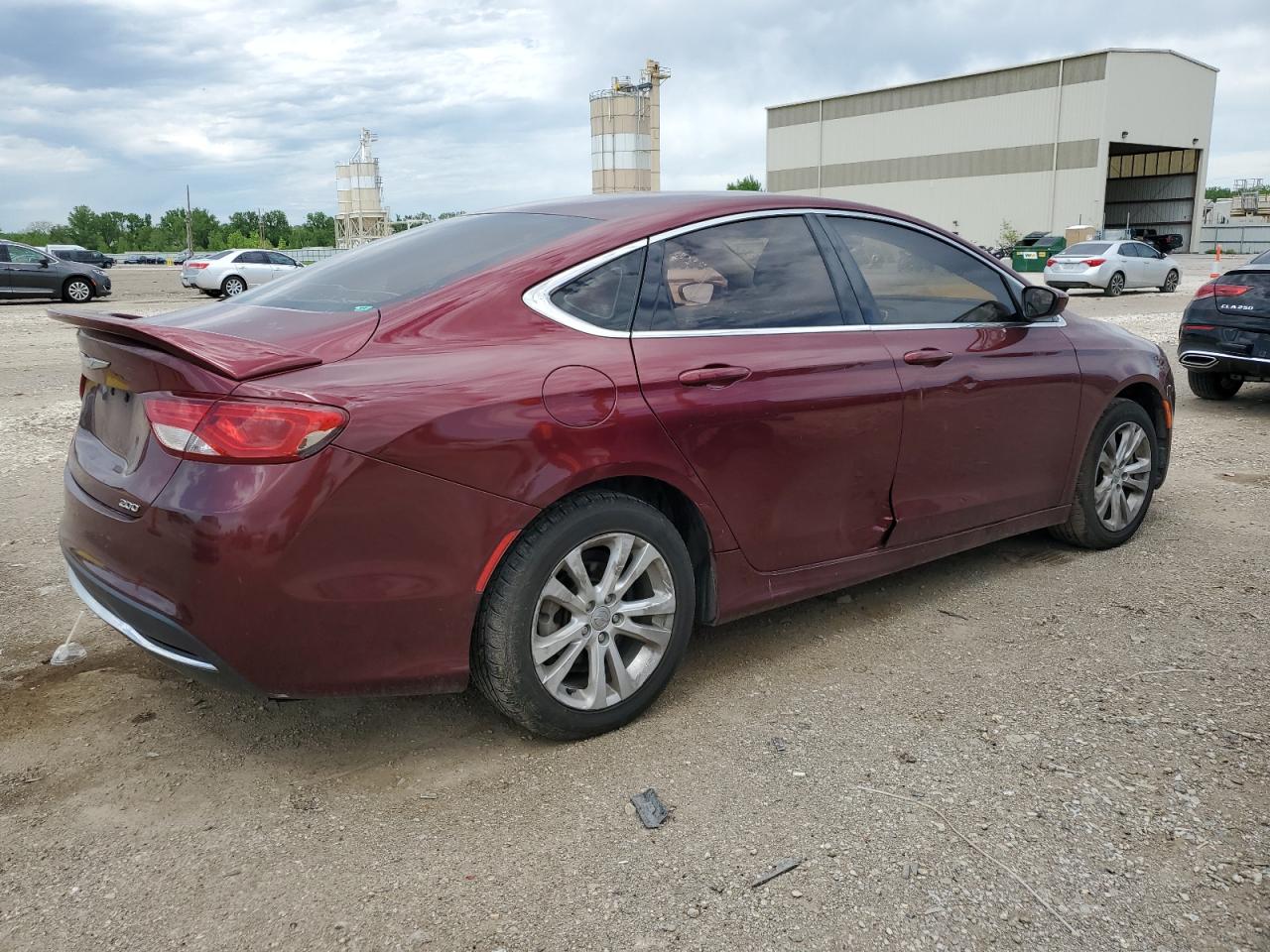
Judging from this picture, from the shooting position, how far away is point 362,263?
3.54 metres

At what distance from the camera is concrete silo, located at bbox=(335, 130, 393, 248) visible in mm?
115312

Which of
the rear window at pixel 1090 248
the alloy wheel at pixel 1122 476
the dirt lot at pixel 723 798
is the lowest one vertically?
the dirt lot at pixel 723 798

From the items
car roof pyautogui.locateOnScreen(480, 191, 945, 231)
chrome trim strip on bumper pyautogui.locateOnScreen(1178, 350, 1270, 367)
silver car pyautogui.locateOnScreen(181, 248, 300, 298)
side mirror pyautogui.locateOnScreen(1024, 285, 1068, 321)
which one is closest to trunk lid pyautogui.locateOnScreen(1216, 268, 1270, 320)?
chrome trim strip on bumper pyautogui.locateOnScreen(1178, 350, 1270, 367)

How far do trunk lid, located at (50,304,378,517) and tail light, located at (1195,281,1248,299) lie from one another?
831cm

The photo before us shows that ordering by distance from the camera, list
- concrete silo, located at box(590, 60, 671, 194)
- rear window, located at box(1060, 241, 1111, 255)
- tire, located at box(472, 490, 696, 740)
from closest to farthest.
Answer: tire, located at box(472, 490, 696, 740)
rear window, located at box(1060, 241, 1111, 255)
concrete silo, located at box(590, 60, 671, 194)

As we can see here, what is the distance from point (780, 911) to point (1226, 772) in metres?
1.48

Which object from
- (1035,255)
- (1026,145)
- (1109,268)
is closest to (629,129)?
(1026,145)

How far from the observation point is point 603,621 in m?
3.09

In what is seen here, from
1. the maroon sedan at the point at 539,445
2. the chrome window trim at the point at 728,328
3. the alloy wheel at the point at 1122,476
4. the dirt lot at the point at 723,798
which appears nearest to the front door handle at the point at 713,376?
the maroon sedan at the point at 539,445

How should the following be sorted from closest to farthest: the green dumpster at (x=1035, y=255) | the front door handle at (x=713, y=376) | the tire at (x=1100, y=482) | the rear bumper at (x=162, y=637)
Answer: the rear bumper at (x=162, y=637) < the front door handle at (x=713, y=376) < the tire at (x=1100, y=482) < the green dumpster at (x=1035, y=255)

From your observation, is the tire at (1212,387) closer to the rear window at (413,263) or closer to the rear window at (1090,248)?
the rear window at (413,263)

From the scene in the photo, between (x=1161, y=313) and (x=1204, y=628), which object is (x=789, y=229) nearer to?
(x=1204, y=628)

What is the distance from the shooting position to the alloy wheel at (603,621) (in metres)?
3.00

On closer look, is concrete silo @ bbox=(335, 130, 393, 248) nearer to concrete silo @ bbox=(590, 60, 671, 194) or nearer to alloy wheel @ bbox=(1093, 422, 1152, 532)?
concrete silo @ bbox=(590, 60, 671, 194)
